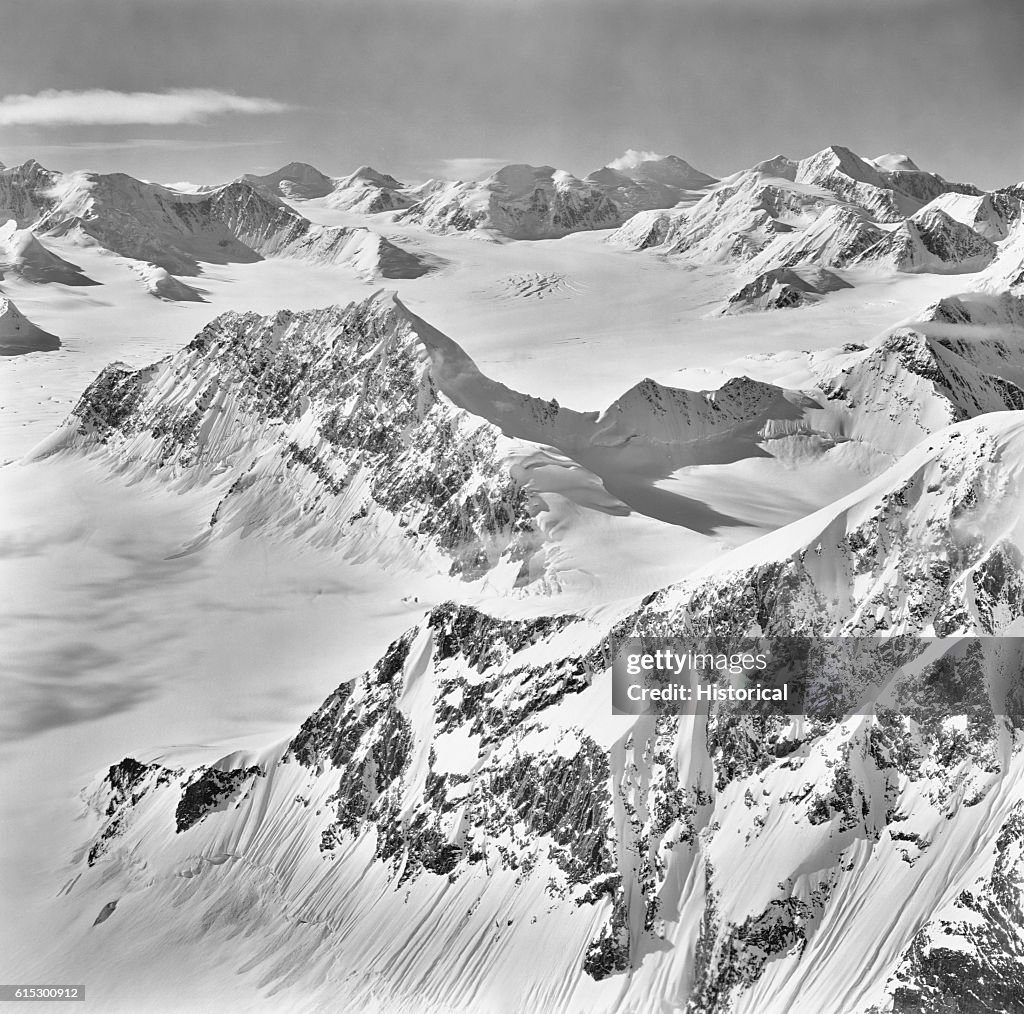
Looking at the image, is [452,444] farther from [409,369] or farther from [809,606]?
[809,606]

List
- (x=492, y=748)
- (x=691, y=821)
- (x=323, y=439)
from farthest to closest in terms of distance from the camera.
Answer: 1. (x=323, y=439)
2. (x=492, y=748)
3. (x=691, y=821)

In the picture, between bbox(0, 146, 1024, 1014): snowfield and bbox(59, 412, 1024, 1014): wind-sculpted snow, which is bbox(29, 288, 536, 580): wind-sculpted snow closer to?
bbox(0, 146, 1024, 1014): snowfield

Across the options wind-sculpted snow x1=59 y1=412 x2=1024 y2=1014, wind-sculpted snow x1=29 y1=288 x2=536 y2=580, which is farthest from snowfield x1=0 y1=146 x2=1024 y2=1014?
wind-sculpted snow x1=29 y1=288 x2=536 y2=580

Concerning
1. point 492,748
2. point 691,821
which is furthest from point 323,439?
point 691,821

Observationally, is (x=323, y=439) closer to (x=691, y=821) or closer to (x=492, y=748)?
(x=492, y=748)

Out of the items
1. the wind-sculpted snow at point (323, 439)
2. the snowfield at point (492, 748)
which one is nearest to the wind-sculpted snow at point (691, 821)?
the snowfield at point (492, 748)

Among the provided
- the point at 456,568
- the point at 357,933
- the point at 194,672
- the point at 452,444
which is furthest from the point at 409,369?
the point at 357,933
